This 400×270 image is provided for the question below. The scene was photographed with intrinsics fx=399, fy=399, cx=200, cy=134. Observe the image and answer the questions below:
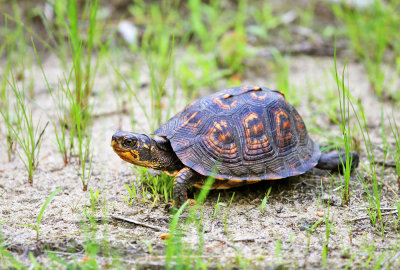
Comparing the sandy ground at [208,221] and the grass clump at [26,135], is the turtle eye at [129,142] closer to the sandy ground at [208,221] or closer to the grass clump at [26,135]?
the sandy ground at [208,221]

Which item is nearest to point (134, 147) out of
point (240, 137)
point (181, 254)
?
point (240, 137)

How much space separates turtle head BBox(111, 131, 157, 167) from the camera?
256 cm

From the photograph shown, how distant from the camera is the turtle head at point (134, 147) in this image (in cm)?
256

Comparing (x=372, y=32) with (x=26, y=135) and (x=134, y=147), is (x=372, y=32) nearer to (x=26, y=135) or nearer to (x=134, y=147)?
(x=134, y=147)

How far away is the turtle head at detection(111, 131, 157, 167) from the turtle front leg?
0.75 ft

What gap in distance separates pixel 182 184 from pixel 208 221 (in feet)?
0.95

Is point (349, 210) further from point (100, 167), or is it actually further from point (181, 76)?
point (181, 76)

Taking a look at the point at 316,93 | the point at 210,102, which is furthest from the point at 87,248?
the point at 316,93

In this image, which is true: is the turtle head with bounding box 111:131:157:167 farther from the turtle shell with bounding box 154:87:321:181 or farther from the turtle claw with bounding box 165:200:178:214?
the turtle claw with bounding box 165:200:178:214

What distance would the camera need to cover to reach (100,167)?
3088mm

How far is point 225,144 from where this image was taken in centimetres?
265

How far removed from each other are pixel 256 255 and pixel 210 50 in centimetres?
341

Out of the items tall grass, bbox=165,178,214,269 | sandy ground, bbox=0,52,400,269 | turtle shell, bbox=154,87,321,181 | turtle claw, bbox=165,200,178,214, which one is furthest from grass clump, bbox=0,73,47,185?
tall grass, bbox=165,178,214,269

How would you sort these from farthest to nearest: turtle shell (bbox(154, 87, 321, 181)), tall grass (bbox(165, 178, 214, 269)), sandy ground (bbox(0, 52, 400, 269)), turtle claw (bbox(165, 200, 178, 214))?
turtle shell (bbox(154, 87, 321, 181)) → turtle claw (bbox(165, 200, 178, 214)) → sandy ground (bbox(0, 52, 400, 269)) → tall grass (bbox(165, 178, 214, 269))
